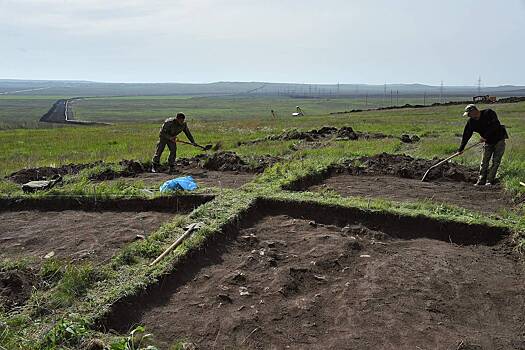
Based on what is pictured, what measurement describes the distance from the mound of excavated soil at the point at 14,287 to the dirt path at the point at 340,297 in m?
1.14

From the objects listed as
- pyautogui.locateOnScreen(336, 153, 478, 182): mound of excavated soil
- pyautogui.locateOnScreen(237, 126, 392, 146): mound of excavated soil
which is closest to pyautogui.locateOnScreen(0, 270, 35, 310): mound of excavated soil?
pyautogui.locateOnScreen(336, 153, 478, 182): mound of excavated soil

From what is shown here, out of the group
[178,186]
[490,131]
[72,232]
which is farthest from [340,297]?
[490,131]

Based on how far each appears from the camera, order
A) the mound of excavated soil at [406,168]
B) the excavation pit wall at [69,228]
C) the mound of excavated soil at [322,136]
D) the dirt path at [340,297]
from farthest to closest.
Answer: the mound of excavated soil at [322,136] → the mound of excavated soil at [406,168] → the excavation pit wall at [69,228] → the dirt path at [340,297]

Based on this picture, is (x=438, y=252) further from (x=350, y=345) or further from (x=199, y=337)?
A: (x=199, y=337)

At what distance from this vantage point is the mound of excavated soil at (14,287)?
4.45 metres

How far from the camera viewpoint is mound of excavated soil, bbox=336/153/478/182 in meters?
9.46

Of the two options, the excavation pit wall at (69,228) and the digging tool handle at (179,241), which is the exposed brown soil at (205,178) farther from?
the digging tool handle at (179,241)

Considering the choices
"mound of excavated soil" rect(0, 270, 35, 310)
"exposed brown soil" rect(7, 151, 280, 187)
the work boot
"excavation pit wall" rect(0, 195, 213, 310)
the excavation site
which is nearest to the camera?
"mound of excavated soil" rect(0, 270, 35, 310)

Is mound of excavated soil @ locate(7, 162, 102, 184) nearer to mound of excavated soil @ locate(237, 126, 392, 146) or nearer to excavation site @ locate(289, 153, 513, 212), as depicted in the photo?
excavation site @ locate(289, 153, 513, 212)

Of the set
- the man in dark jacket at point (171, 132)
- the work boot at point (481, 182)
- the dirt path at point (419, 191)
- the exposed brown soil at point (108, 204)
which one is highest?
the man in dark jacket at point (171, 132)

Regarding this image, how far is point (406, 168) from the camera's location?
9.88m

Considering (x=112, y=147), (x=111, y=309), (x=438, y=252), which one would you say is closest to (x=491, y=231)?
(x=438, y=252)

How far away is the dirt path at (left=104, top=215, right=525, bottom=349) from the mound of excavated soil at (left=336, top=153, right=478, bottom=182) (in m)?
3.71

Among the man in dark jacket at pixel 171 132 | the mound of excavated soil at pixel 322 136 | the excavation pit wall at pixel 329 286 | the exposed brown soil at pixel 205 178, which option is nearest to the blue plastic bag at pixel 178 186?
the exposed brown soil at pixel 205 178
